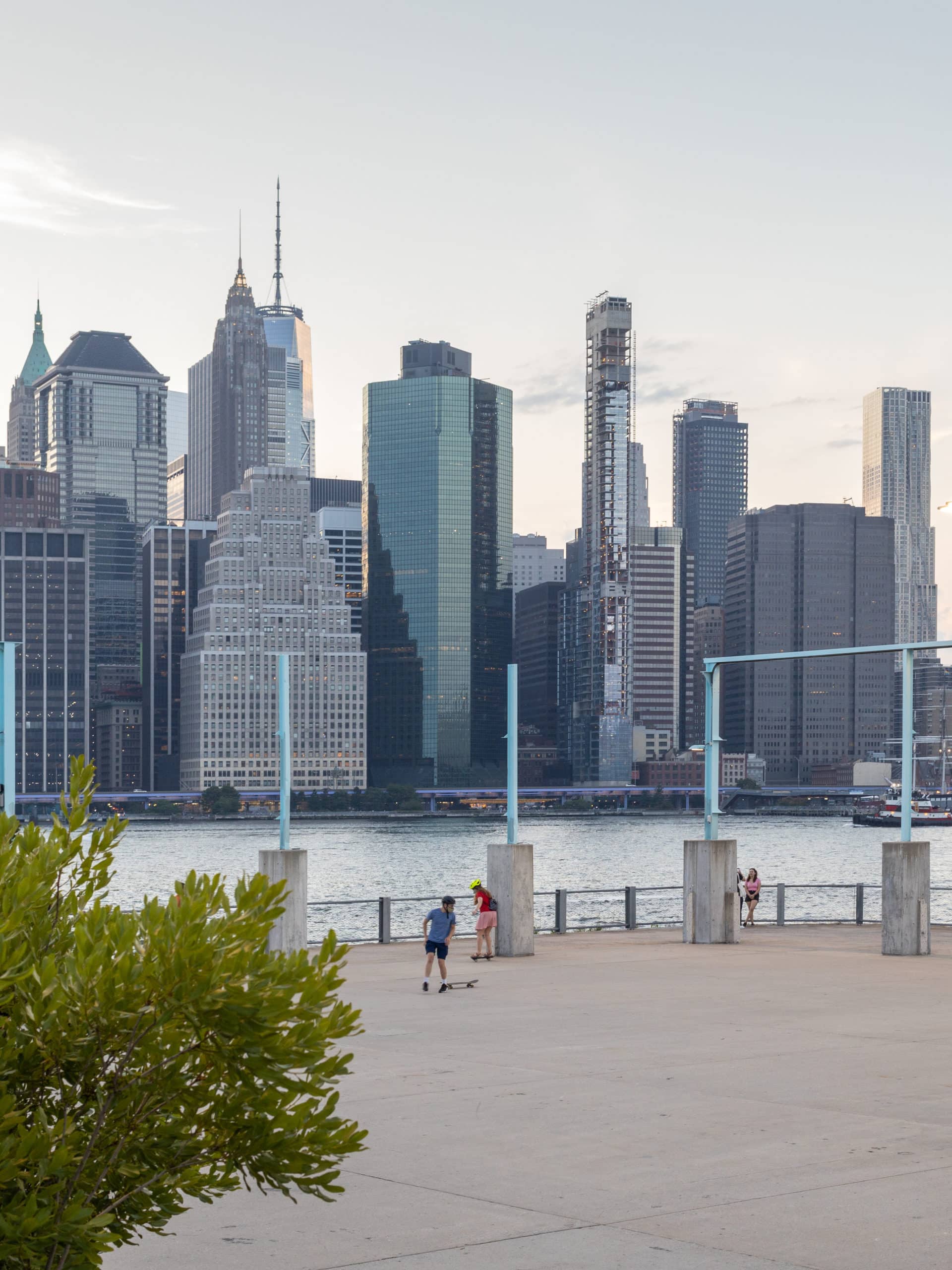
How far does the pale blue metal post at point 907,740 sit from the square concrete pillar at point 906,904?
90 cm

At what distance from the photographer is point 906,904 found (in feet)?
97.0

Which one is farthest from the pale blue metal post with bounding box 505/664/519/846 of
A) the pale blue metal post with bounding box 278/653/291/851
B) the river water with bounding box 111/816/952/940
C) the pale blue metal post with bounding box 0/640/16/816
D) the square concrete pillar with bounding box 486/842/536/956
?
the pale blue metal post with bounding box 0/640/16/816

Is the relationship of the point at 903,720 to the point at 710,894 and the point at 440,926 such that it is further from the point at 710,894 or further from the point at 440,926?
the point at 440,926

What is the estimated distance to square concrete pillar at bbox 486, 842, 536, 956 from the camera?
2967 centimetres

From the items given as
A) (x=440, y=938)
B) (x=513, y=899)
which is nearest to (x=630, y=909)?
(x=513, y=899)

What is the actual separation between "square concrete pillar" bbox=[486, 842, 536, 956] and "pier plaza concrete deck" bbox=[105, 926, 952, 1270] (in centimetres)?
505

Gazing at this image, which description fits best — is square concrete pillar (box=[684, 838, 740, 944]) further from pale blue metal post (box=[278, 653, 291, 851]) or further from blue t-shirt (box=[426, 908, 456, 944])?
blue t-shirt (box=[426, 908, 456, 944])

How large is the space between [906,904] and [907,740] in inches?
140

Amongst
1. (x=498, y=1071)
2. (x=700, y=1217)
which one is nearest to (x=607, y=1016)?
(x=498, y=1071)

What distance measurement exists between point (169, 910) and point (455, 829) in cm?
19530

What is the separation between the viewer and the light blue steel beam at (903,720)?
3103cm

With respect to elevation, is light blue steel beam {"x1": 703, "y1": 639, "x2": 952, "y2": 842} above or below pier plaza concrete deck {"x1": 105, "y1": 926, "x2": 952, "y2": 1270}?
above

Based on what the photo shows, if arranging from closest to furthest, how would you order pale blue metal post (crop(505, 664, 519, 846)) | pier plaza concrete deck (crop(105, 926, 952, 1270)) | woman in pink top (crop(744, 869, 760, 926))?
pier plaza concrete deck (crop(105, 926, 952, 1270)) < pale blue metal post (crop(505, 664, 519, 846)) < woman in pink top (crop(744, 869, 760, 926))

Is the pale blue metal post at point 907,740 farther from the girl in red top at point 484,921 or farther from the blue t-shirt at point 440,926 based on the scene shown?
the blue t-shirt at point 440,926
